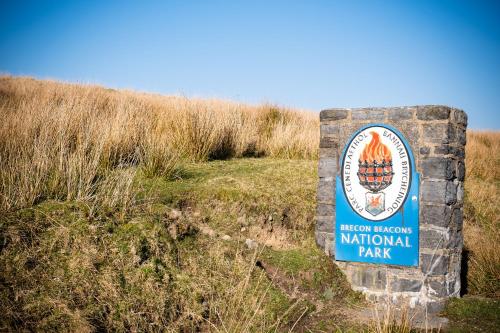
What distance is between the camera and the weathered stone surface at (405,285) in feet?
12.2

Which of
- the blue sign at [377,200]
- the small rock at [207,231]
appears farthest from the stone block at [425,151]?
the small rock at [207,231]

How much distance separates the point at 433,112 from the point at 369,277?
173 cm

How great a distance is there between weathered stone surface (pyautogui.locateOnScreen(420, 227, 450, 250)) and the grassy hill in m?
0.60

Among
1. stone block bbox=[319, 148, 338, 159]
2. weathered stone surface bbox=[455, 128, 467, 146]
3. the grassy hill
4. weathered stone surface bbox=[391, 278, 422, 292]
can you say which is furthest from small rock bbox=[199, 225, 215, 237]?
weathered stone surface bbox=[455, 128, 467, 146]

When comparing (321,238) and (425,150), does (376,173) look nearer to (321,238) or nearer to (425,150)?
(425,150)

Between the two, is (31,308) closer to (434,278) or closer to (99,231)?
(99,231)

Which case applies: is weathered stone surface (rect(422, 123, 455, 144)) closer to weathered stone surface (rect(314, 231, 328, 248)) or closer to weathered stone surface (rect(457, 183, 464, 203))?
weathered stone surface (rect(457, 183, 464, 203))

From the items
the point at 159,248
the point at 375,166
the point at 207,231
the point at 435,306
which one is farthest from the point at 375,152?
the point at 159,248

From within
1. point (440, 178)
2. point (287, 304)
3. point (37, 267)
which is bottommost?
point (287, 304)

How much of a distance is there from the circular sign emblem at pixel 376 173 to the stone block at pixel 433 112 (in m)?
0.30

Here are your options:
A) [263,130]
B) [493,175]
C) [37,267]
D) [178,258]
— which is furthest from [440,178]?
[493,175]

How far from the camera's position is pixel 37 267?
2893 millimetres

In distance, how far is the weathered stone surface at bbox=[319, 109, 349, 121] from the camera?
412 cm

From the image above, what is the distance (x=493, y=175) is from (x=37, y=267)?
34.5 ft
